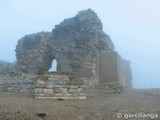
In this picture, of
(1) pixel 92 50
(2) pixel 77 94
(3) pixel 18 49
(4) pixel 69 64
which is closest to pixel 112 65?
(1) pixel 92 50

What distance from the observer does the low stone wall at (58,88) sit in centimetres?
1142

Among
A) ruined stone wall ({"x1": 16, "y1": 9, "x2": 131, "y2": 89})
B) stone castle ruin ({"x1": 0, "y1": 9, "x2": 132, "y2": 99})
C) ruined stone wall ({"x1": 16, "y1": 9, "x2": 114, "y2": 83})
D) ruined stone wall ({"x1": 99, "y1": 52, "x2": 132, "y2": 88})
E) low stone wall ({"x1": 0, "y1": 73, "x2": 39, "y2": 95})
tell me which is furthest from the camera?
ruined stone wall ({"x1": 16, "y1": 9, "x2": 114, "y2": 83})

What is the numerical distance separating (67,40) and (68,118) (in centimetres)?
1630

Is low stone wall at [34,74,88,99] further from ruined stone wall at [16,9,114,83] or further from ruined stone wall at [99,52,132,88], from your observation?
ruined stone wall at [99,52,132,88]

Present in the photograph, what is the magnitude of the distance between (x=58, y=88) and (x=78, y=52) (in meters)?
11.1

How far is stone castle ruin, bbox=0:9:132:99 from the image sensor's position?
20.3 meters

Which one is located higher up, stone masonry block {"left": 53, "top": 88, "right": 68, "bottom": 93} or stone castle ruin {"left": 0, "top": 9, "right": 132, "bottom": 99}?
stone castle ruin {"left": 0, "top": 9, "right": 132, "bottom": 99}

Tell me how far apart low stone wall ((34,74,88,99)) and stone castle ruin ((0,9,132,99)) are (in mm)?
3116

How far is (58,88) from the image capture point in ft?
37.9

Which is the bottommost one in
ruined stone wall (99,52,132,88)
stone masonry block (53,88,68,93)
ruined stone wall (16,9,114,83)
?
stone masonry block (53,88,68,93)

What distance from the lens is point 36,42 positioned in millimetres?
27016

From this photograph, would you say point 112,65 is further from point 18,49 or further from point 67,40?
point 18,49

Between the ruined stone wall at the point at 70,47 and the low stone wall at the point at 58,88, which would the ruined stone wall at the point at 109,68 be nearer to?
the ruined stone wall at the point at 70,47

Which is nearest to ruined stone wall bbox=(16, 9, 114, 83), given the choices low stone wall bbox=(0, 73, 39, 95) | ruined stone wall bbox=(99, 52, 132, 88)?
ruined stone wall bbox=(99, 52, 132, 88)
